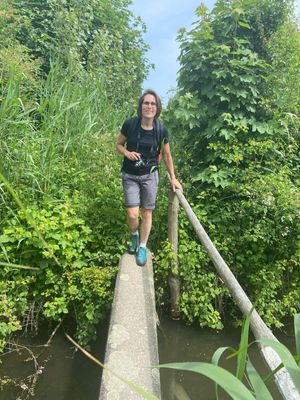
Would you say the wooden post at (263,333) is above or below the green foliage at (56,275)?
above

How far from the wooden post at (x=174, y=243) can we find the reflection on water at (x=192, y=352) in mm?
191

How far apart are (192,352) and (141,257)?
3.78 feet

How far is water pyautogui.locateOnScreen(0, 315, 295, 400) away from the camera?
116 inches

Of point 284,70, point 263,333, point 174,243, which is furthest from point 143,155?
point 284,70

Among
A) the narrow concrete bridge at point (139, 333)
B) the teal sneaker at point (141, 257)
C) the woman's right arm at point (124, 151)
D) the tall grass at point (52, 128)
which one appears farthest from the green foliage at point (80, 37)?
the narrow concrete bridge at point (139, 333)

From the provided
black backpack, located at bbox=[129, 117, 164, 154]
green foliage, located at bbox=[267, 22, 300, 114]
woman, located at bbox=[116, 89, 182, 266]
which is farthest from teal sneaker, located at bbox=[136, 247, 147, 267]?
green foliage, located at bbox=[267, 22, 300, 114]

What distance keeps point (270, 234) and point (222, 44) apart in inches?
101

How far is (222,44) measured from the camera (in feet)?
15.0

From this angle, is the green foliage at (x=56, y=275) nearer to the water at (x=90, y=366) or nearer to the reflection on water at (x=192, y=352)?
the water at (x=90, y=366)

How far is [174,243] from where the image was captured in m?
3.84

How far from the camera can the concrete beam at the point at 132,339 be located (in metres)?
1.77

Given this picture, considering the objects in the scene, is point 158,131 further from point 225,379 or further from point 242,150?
point 225,379

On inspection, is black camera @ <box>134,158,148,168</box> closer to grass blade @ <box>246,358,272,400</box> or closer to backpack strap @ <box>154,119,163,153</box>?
backpack strap @ <box>154,119,163,153</box>

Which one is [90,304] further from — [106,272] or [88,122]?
[88,122]
